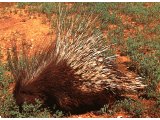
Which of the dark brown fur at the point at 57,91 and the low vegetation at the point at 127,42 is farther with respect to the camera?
the low vegetation at the point at 127,42

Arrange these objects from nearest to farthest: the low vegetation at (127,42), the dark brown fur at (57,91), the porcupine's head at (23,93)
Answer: the porcupine's head at (23,93) < the dark brown fur at (57,91) < the low vegetation at (127,42)

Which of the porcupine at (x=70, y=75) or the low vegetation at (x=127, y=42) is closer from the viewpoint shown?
the porcupine at (x=70, y=75)

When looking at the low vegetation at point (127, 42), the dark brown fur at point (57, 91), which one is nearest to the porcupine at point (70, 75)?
the dark brown fur at point (57, 91)

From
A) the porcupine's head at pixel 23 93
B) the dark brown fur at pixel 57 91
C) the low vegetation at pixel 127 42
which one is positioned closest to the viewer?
the porcupine's head at pixel 23 93

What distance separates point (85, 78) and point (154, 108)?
119 cm

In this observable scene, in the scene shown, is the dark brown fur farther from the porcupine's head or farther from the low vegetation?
the low vegetation

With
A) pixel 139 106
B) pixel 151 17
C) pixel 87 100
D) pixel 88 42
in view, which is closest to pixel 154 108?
pixel 139 106

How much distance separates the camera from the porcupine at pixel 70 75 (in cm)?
513

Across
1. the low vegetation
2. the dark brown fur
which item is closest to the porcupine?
the dark brown fur

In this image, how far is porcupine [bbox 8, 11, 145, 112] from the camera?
202 inches

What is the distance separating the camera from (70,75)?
543cm

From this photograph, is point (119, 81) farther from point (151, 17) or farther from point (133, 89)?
point (151, 17)

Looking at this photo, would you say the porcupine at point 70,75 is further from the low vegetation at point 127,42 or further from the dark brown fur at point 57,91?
the low vegetation at point 127,42

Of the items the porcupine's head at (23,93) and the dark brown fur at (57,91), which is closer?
the porcupine's head at (23,93)
